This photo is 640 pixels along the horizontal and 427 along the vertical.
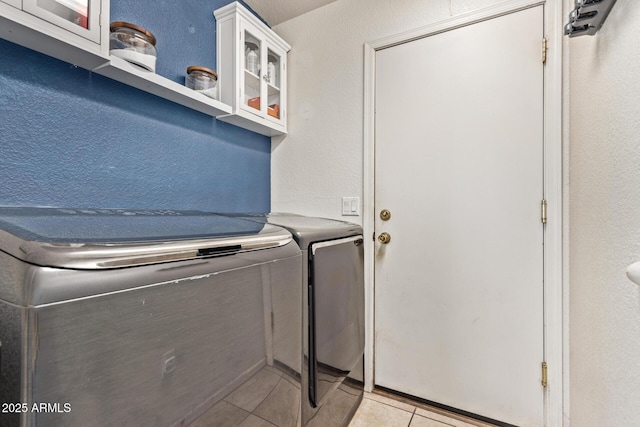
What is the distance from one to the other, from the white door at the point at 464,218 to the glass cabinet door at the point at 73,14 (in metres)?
1.43

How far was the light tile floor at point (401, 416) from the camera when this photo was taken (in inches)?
61.7

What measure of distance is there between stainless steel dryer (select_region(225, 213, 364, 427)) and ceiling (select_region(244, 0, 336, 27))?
1.55 meters

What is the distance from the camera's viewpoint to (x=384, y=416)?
1.63 metres

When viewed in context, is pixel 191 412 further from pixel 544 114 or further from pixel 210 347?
pixel 544 114

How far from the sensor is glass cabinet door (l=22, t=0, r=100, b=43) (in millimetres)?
928

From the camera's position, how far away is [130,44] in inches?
47.8

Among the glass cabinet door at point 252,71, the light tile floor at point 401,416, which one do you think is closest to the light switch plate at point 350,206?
the glass cabinet door at point 252,71

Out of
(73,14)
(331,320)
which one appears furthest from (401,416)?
(73,14)

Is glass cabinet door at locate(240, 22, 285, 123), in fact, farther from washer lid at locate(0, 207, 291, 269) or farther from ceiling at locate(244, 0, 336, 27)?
washer lid at locate(0, 207, 291, 269)

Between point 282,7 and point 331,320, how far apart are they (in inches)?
81.0

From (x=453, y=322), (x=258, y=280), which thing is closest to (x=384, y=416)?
(x=453, y=322)

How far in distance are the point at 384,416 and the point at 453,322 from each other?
64cm

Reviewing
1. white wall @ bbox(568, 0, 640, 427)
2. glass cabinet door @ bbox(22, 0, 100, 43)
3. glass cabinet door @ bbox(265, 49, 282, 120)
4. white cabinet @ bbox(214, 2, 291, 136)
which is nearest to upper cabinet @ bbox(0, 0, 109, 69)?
glass cabinet door @ bbox(22, 0, 100, 43)

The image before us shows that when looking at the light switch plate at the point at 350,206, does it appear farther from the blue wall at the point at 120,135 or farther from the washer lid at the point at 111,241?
the washer lid at the point at 111,241
